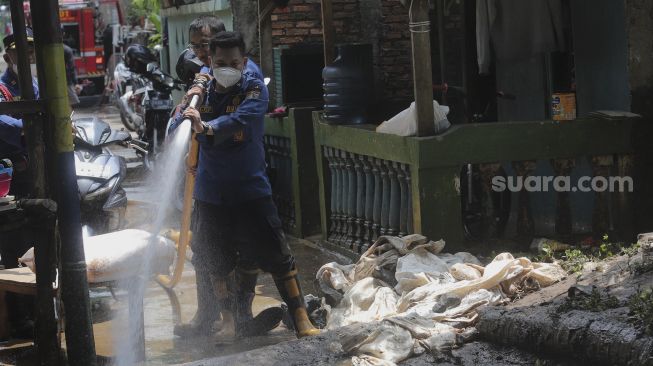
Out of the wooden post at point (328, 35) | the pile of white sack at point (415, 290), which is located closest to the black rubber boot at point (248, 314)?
the pile of white sack at point (415, 290)

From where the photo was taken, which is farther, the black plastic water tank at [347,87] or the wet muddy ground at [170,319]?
the black plastic water tank at [347,87]

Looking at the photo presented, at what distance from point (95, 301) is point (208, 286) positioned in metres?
1.26

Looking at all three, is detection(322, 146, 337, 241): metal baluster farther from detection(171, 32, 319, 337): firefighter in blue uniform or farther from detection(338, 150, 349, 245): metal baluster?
detection(171, 32, 319, 337): firefighter in blue uniform

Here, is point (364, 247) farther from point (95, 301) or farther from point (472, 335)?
point (472, 335)

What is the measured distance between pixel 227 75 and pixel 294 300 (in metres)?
1.45

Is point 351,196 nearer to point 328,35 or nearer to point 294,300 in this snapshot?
point 328,35

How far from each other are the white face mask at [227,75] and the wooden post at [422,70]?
1582 millimetres

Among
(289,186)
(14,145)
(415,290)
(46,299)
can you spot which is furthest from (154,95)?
(46,299)

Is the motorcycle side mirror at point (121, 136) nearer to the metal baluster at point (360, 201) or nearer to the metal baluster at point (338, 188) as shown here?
the metal baluster at point (338, 188)

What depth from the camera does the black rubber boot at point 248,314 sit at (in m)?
6.61

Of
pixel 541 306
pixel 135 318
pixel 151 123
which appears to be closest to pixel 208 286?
pixel 135 318

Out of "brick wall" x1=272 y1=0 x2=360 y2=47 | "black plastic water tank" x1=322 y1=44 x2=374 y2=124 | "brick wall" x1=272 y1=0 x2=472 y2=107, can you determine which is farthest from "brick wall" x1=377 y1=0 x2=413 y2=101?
"black plastic water tank" x1=322 y1=44 x2=374 y2=124

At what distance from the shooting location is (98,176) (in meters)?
8.34

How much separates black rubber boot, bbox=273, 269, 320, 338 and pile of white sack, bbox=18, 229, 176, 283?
0.79 meters
